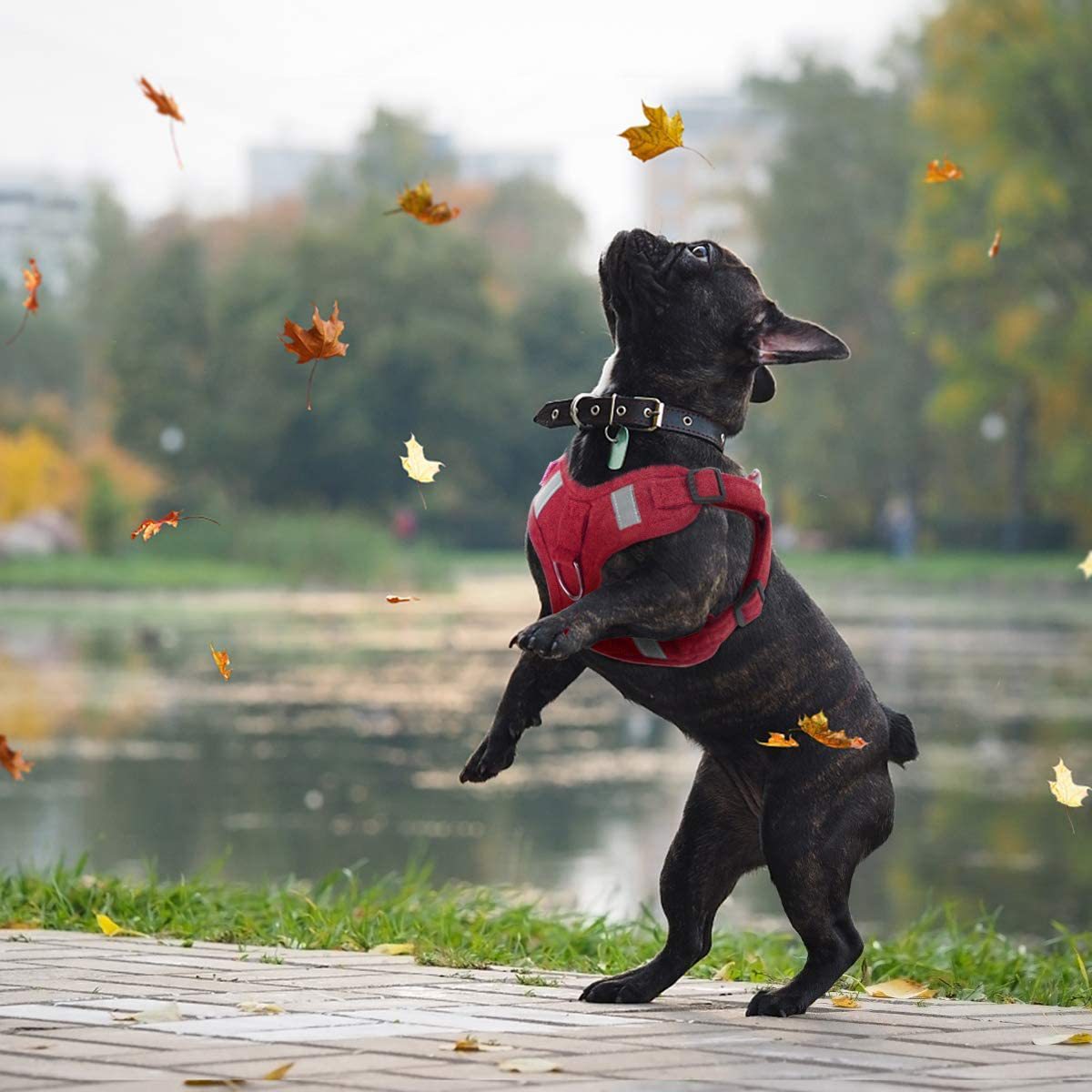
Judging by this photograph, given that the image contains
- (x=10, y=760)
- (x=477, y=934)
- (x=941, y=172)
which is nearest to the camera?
(x=10, y=760)

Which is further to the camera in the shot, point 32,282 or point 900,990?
point 900,990

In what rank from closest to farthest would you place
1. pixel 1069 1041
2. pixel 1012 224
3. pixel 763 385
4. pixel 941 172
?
1. pixel 1069 1041
2. pixel 763 385
3. pixel 941 172
4. pixel 1012 224

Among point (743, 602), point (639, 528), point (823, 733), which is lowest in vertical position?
point (823, 733)

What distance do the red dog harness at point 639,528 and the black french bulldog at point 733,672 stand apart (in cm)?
3

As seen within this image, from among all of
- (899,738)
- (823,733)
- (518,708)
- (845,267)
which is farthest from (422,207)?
(845,267)

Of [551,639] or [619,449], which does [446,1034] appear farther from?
[619,449]

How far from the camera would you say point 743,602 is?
146 inches

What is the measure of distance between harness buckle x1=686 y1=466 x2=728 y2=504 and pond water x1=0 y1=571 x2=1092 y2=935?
2676mm

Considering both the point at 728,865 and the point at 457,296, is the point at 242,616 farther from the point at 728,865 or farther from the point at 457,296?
the point at 457,296

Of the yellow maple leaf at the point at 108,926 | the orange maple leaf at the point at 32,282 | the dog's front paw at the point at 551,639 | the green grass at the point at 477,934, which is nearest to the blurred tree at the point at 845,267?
the green grass at the point at 477,934

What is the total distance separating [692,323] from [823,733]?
859mm

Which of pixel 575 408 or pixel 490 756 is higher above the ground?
pixel 575 408

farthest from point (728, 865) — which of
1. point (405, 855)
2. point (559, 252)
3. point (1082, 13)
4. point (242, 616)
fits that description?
point (559, 252)

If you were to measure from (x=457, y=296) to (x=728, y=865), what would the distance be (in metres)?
42.3
